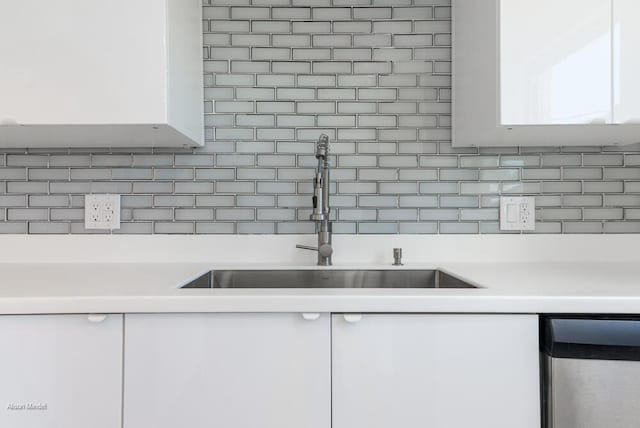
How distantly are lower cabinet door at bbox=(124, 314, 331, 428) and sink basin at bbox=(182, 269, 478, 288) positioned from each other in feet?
1.73

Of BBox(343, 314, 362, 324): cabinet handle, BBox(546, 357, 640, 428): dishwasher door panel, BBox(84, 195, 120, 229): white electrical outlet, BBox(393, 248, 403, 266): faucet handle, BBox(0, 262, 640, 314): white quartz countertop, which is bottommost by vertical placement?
BBox(546, 357, 640, 428): dishwasher door panel

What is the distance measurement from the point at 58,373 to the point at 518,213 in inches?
58.7

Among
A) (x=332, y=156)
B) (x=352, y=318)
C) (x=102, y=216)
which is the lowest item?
(x=352, y=318)

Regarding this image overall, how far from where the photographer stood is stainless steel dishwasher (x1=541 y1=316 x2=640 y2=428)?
3.09 feet

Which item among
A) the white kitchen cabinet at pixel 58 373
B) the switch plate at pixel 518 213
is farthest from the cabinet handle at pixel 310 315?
the switch plate at pixel 518 213

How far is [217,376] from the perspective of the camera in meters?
0.97

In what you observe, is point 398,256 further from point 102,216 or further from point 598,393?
point 102,216

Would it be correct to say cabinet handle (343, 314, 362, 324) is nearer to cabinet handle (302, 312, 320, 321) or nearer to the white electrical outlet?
cabinet handle (302, 312, 320, 321)

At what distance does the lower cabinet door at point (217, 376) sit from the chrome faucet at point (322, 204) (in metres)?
0.52

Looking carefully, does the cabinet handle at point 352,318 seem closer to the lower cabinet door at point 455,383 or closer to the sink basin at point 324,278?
the lower cabinet door at point 455,383

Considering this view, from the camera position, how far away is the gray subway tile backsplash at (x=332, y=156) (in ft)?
5.21

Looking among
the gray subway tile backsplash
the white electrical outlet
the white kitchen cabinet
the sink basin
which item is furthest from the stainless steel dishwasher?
the white electrical outlet

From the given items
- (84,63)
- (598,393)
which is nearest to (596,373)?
(598,393)

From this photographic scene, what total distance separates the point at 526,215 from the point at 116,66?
143 centimetres
